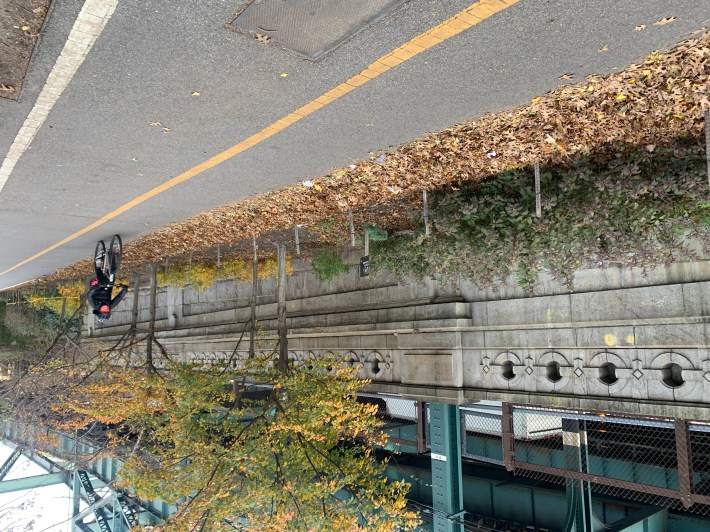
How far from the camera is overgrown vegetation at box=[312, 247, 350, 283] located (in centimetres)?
1060

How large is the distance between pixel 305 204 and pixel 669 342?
5.89 metres

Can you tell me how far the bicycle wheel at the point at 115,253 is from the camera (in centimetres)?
1105

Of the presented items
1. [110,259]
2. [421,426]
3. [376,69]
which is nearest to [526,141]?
[376,69]

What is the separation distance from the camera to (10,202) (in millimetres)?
9438

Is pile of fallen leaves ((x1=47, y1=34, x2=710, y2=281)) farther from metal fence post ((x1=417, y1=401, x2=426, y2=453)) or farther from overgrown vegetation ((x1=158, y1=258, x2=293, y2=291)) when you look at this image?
metal fence post ((x1=417, y1=401, x2=426, y2=453))

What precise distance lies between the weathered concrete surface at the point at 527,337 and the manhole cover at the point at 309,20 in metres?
4.58

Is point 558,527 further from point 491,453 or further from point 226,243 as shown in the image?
point 226,243

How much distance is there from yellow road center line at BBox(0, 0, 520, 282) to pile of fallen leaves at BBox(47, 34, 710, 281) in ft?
4.16

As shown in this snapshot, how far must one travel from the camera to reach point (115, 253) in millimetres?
11328

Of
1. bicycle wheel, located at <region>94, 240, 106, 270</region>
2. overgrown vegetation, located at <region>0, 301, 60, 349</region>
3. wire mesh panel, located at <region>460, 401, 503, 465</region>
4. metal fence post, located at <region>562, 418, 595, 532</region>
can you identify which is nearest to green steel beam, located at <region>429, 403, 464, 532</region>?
wire mesh panel, located at <region>460, 401, 503, 465</region>

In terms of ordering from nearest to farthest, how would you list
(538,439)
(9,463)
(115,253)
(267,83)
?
(267,83) → (538,439) → (115,253) → (9,463)

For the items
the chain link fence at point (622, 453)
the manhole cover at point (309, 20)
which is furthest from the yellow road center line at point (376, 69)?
the chain link fence at point (622, 453)

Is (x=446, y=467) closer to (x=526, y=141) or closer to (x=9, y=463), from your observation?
(x=526, y=141)

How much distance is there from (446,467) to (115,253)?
8308mm
